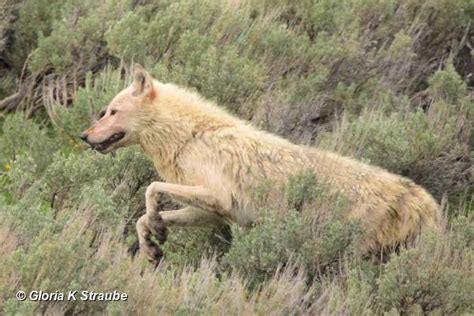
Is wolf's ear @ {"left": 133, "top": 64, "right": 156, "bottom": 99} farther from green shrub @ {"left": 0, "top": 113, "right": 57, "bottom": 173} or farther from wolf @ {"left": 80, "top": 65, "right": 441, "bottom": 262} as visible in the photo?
green shrub @ {"left": 0, "top": 113, "right": 57, "bottom": 173}

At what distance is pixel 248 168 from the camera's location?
8.80 metres

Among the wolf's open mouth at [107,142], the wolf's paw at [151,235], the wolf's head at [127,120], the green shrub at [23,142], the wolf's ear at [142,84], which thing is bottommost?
the green shrub at [23,142]

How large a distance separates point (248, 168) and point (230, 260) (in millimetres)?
922

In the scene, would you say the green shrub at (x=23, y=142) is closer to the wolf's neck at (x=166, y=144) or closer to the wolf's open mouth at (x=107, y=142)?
the wolf's open mouth at (x=107, y=142)

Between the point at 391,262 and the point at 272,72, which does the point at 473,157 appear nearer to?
the point at 272,72

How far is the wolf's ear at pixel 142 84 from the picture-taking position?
9.13m

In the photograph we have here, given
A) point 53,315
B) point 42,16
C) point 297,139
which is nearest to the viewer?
point 53,315

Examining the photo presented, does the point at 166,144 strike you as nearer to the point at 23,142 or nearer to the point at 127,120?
the point at 127,120

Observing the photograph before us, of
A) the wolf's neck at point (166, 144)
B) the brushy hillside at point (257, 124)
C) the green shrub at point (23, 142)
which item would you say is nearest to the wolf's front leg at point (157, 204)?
the brushy hillside at point (257, 124)

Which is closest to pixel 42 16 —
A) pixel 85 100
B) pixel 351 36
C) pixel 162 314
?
pixel 85 100

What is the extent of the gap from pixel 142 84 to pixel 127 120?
0.29 meters

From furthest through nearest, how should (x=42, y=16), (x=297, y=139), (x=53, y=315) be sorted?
(x=42, y=16), (x=297, y=139), (x=53, y=315)

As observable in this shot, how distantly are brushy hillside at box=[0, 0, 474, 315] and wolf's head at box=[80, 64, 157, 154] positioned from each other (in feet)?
0.98

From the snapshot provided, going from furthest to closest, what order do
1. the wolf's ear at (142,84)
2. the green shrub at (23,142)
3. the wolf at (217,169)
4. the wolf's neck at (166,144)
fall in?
the green shrub at (23,142)
the wolf's ear at (142,84)
the wolf's neck at (166,144)
the wolf at (217,169)
